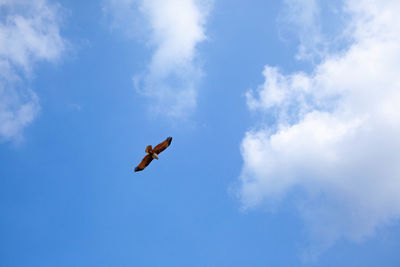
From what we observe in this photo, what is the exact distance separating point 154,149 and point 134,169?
372 cm

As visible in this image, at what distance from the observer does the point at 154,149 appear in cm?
3581

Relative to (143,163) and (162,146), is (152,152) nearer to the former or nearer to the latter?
(162,146)

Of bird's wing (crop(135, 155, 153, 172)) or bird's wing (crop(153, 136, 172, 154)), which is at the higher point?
bird's wing (crop(153, 136, 172, 154))

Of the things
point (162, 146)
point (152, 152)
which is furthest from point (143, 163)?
point (162, 146)

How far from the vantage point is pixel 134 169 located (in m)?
36.2

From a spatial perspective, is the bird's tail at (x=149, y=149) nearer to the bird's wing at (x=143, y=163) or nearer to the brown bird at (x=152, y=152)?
the brown bird at (x=152, y=152)

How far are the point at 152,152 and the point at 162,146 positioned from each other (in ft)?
4.87

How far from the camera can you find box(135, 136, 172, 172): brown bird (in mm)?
35625

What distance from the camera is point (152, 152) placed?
35.7 m

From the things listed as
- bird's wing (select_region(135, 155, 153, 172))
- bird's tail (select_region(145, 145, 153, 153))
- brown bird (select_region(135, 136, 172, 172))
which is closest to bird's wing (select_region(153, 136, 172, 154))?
brown bird (select_region(135, 136, 172, 172))

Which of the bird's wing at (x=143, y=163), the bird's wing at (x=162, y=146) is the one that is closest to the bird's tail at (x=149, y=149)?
the bird's wing at (x=162, y=146)

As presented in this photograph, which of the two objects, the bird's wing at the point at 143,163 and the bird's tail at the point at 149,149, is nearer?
the bird's tail at the point at 149,149

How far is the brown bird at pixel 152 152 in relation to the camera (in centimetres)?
3562

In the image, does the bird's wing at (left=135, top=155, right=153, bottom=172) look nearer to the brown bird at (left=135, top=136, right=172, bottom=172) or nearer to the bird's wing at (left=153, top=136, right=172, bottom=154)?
the brown bird at (left=135, top=136, right=172, bottom=172)
